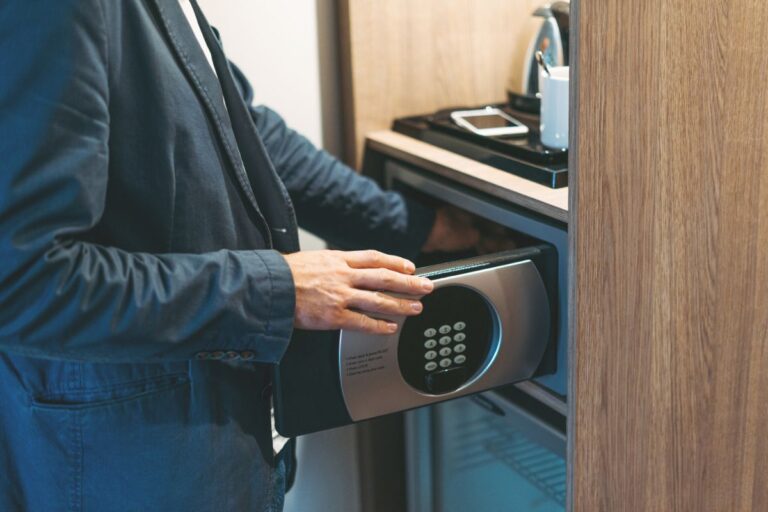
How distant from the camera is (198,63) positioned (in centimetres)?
90

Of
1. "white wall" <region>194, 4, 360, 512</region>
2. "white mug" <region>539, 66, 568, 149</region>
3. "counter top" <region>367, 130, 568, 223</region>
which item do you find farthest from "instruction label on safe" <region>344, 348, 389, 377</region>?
"white wall" <region>194, 4, 360, 512</region>

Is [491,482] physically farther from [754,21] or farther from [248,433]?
[754,21]

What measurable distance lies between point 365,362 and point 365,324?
50mm

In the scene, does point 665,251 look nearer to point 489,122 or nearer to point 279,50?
point 489,122

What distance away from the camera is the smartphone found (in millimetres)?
1267

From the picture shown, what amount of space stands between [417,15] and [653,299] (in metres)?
0.66

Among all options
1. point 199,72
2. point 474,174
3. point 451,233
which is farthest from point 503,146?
point 199,72

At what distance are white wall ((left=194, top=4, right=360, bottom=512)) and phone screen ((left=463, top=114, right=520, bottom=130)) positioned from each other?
226 millimetres

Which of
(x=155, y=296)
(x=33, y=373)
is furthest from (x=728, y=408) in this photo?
(x=33, y=373)

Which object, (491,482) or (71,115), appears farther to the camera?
(491,482)

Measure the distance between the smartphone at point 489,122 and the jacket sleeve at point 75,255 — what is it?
526 millimetres

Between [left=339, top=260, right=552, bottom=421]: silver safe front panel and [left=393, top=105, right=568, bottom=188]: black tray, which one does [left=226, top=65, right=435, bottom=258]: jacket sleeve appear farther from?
[left=339, top=260, right=552, bottom=421]: silver safe front panel

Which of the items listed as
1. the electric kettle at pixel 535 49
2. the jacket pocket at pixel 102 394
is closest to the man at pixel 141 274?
the jacket pocket at pixel 102 394

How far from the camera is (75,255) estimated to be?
2.57ft
